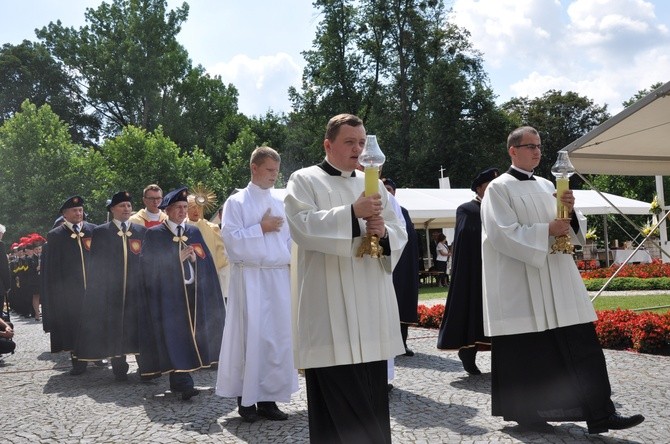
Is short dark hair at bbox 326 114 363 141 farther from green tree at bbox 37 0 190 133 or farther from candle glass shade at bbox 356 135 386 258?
green tree at bbox 37 0 190 133

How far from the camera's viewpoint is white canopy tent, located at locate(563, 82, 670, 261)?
1084cm

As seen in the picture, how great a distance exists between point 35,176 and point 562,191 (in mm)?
34571

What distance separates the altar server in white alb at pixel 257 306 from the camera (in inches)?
244

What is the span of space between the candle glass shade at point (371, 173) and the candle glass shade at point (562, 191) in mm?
1643

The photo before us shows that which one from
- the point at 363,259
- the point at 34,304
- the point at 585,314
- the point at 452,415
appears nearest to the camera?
the point at 363,259

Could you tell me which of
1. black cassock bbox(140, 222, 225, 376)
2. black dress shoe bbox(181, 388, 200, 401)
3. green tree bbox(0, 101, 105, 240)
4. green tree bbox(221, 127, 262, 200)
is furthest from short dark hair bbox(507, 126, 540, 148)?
green tree bbox(221, 127, 262, 200)

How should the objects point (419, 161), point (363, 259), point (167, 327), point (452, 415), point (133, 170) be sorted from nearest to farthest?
point (363, 259)
point (452, 415)
point (167, 327)
point (133, 170)
point (419, 161)

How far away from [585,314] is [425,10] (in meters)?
40.7

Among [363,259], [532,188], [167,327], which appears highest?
[532,188]

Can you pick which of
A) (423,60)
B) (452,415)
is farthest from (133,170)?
(452,415)

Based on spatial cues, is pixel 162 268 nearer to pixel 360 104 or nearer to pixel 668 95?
pixel 668 95

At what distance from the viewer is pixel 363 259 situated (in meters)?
4.35

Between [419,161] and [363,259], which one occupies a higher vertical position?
[419,161]

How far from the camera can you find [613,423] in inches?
197
